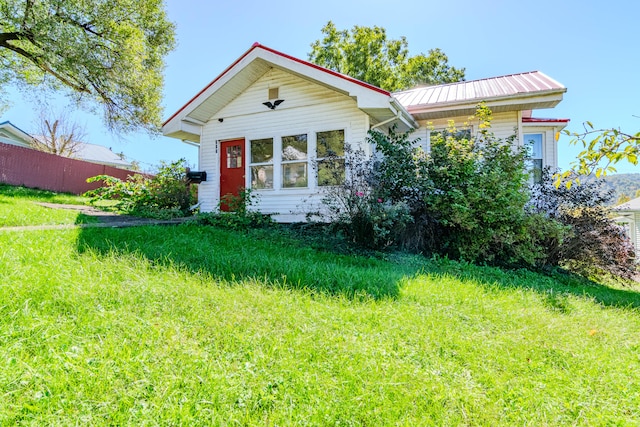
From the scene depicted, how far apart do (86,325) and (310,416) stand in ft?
5.83

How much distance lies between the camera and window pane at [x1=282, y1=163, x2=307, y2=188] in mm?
8383

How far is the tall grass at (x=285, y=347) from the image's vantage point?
1.79 metres

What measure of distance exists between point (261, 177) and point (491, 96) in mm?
6003

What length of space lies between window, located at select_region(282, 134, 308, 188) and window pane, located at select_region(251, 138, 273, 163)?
17.4 inches

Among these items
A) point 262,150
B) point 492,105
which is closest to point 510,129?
point 492,105

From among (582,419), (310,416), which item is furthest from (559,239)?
(310,416)

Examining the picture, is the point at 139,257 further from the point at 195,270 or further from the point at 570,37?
the point at 570,37

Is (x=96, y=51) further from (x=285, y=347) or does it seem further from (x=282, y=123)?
(x=285, y=347)

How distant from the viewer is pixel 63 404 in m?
1.69

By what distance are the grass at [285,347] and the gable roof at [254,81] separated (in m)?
4.39

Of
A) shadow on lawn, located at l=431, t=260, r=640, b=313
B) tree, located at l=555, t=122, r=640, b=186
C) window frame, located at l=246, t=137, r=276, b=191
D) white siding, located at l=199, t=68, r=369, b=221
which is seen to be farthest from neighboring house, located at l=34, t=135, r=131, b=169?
tree, located at l=555, t=122, r=640, b=186

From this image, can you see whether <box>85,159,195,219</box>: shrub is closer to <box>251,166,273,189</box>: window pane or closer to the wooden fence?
<box>251,166,273,189</box>: window pane

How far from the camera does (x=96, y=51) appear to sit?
1266 cm

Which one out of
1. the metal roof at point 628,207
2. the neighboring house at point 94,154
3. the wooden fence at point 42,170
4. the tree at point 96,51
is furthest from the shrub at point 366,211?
the neighboring house at point 94,154
